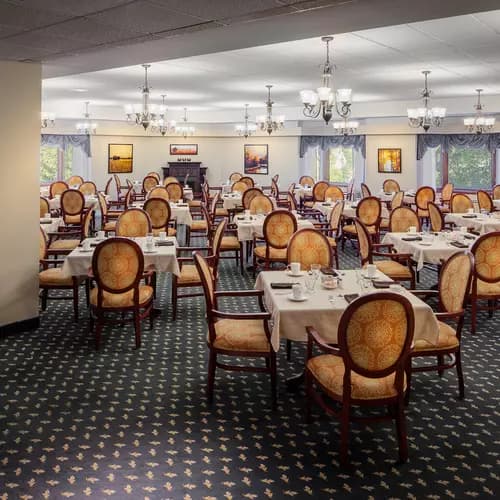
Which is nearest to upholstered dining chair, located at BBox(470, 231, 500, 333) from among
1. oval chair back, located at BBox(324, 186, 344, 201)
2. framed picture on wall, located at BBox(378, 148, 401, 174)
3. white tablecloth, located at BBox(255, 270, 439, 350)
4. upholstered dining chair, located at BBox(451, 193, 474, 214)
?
white tablecloth, located at BBox(255, 270, 439, 350)

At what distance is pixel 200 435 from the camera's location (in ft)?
Result: 12.1

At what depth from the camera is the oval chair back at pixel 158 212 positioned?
911 centimetres

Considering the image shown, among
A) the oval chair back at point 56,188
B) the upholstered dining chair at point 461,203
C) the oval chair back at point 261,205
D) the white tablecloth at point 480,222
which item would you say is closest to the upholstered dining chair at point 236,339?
the oval chair back at point 261,205

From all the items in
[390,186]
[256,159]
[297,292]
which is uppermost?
[256,159]

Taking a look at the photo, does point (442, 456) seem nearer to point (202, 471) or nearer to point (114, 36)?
point (202, 471)

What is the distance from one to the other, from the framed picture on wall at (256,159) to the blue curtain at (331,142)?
117 cm

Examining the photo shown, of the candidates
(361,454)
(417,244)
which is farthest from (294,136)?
(361,454)

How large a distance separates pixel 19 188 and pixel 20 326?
1.33m

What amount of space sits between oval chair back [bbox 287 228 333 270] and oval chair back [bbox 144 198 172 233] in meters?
3.73

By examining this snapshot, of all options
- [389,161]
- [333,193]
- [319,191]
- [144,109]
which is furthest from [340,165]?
[144,109]

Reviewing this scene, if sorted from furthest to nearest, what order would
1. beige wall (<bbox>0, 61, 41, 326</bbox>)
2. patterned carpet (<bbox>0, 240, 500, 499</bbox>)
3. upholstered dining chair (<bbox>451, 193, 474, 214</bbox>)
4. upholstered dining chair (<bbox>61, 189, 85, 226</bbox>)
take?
upholstered dining chair (<bbox>451, 193, 474, 214</bbox>) < upholstered dining chair (<bbox>61, 189, 85, 226</bbox>) < beige wall (<bbox>0, 61, 41, 326</bbox>) < patterned carpet (<bbox>0, 240, 500, 499</bbox>)

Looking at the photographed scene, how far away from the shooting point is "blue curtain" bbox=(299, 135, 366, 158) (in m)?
17.5

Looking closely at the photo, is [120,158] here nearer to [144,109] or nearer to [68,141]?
[68,141]

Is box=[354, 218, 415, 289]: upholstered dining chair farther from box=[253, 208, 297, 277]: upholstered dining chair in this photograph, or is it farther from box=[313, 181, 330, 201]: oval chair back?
box=[313, 181, 330, 201]: oval chair back
